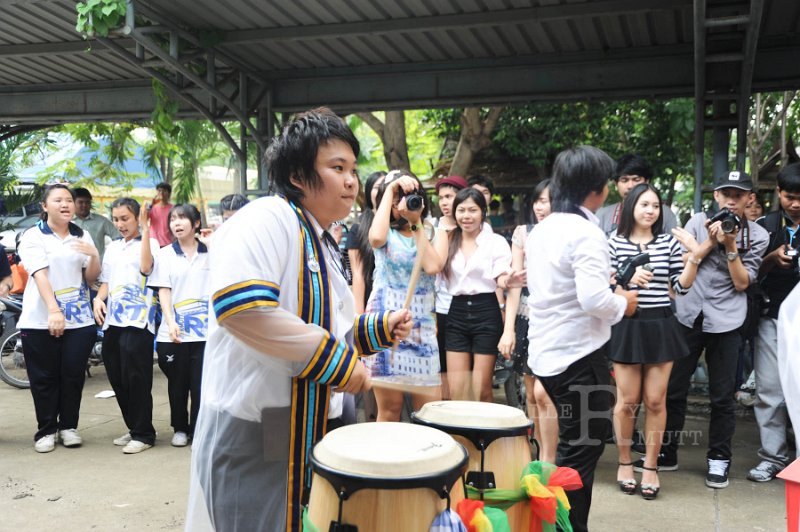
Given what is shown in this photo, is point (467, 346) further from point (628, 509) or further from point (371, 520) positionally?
point (371, 520)

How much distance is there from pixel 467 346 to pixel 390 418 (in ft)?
2.94

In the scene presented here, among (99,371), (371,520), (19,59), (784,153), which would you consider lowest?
(99,371)

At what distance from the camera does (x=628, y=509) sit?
4.32 metres

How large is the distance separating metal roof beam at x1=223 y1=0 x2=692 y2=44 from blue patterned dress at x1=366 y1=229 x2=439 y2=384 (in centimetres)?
306

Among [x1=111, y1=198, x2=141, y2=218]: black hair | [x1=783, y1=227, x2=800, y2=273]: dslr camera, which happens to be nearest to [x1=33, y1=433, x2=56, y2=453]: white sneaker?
[x1=111, y1=198, x2=141, y2=218]: black hair

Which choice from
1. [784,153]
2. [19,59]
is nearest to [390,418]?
[19,59]

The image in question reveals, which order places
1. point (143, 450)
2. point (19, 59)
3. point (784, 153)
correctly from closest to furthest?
point (143, 450) < point (19, 59) < point (784, 153)

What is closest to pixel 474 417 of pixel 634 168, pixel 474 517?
pixel 474 517

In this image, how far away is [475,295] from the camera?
4875mm

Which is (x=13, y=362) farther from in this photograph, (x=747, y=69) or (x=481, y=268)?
(x=747, y=69)

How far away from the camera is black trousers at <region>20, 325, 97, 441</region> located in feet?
17.9

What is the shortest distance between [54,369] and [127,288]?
0.77 m

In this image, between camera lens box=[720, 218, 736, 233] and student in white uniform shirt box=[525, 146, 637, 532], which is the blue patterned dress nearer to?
student in white uniform shirt box=[525, 146, 637, 532]

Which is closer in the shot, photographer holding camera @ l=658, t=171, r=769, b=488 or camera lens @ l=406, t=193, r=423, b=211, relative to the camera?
camera lens @ l=406, t=193, r=423, b=211
